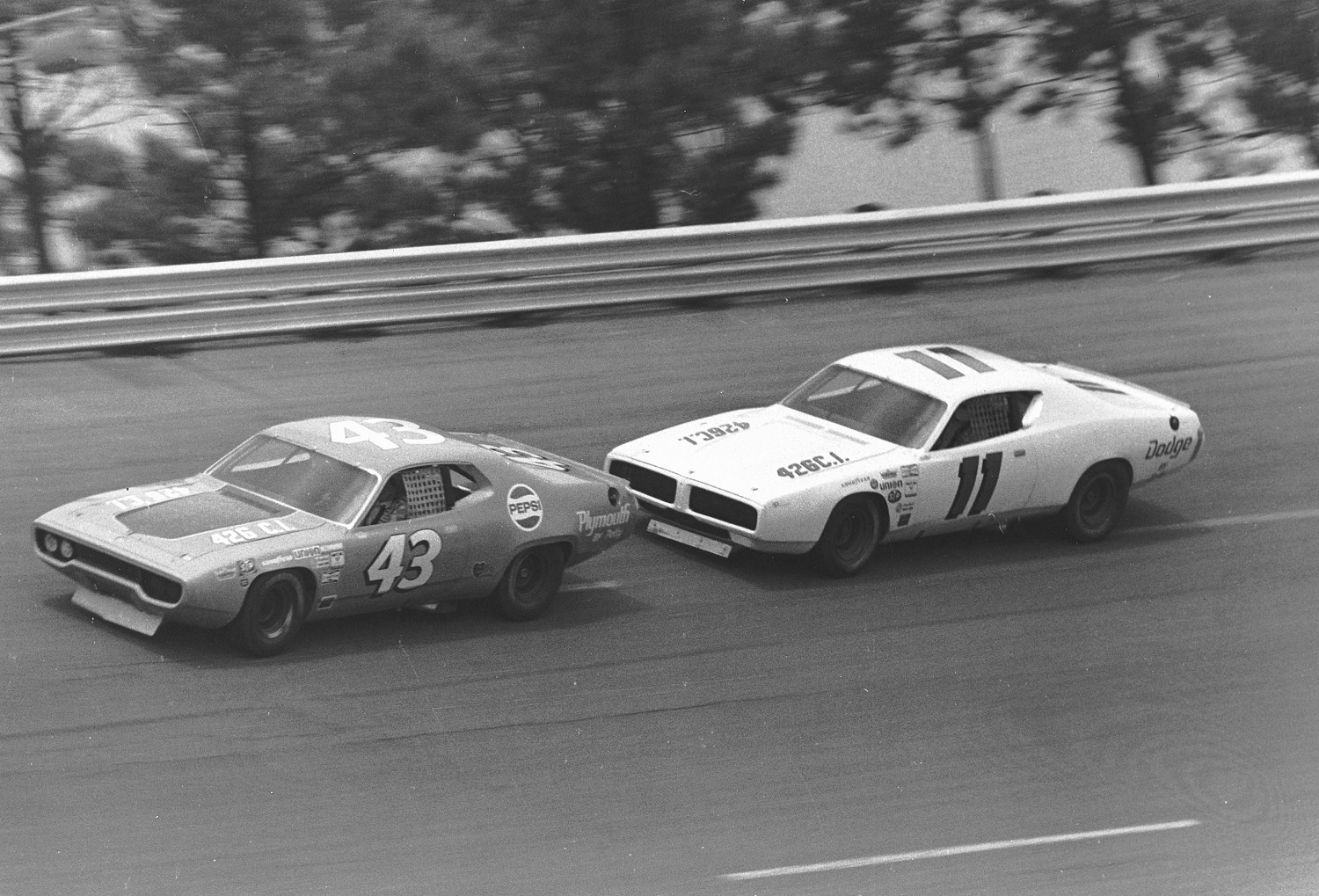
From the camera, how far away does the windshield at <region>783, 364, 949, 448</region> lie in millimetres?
9672

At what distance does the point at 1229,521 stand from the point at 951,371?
217 centimetres

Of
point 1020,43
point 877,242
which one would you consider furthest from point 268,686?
point 1020,43

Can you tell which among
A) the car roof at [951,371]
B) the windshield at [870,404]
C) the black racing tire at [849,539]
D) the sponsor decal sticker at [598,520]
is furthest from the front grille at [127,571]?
the car roof at [951,371]

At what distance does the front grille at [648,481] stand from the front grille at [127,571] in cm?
306

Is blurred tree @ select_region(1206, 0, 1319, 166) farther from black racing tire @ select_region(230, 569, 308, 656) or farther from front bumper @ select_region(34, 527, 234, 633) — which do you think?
front bumper @ select_region(34, 527, 234, 633)

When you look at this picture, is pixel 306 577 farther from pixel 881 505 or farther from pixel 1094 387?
pixel 1094 387

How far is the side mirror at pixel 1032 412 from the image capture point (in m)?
9.95

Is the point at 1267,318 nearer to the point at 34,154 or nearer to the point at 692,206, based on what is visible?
the point at 692,206

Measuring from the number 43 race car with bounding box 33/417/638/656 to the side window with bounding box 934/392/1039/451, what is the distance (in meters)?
1.99

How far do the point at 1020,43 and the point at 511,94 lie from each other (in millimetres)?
5101

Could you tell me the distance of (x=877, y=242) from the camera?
544 inches

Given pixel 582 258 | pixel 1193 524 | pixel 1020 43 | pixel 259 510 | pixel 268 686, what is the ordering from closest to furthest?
pixel 268 686
pixel 259 510
pixel 1193 524
pixel 582 258
pixel 1020 43

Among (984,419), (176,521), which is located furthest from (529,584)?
(984,419)

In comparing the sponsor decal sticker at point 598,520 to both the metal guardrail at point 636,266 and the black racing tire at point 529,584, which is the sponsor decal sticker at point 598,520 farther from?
the metal guardrail at point 636,266
